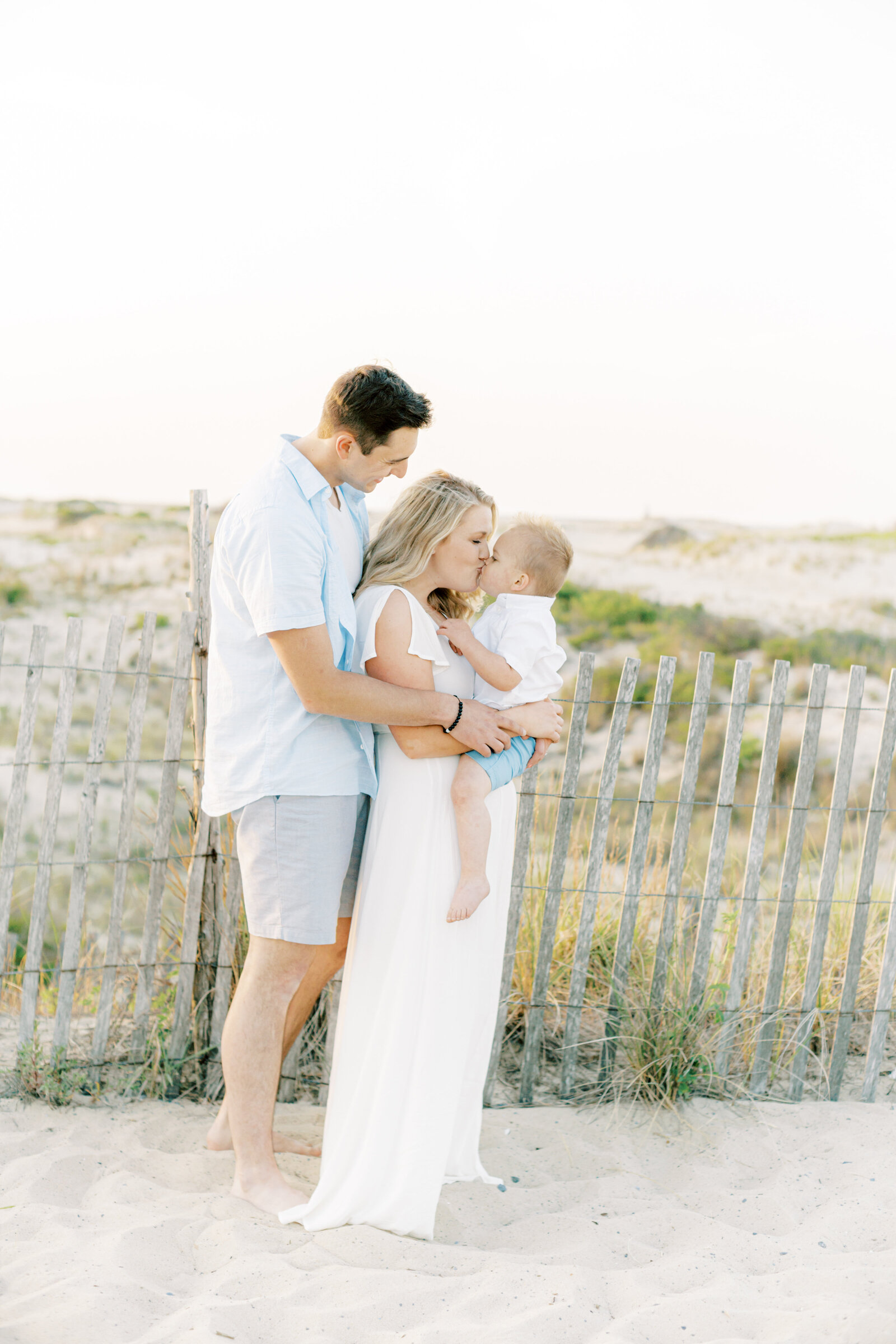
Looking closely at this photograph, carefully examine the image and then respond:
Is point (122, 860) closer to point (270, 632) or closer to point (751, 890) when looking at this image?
point (270, 632)

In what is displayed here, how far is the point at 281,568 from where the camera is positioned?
237 cm

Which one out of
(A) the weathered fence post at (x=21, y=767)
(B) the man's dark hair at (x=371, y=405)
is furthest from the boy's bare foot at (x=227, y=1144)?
(B) the man's dark hair at (x=371, y=405)

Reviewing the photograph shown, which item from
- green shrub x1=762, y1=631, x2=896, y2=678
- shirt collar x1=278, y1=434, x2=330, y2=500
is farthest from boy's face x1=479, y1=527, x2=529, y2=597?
green shrub x1=762, y1=631, x2=896, y2=678

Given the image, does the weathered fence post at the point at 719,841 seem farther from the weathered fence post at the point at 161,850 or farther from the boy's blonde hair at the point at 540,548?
the weathered fence post at the point at 161,850

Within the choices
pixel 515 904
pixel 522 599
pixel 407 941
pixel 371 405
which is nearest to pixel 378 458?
pixel 371 405

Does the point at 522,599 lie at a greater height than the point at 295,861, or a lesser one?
greater

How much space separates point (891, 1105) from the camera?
3410mm

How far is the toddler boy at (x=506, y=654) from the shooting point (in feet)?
8.38

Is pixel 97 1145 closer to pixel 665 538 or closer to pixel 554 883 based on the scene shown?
pixel 554 883

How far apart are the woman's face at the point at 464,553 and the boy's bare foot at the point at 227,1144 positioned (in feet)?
5.50

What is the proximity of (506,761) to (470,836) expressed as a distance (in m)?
0.22

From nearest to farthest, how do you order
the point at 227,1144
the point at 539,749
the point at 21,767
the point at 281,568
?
the point at 281,568, the point at 539,749, the point at 227,1144, the point at 21,767

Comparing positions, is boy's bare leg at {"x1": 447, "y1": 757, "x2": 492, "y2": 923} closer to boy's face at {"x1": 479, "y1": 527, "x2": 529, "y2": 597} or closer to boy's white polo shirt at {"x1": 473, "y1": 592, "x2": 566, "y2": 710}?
boy's white polo shirt at {"x1": 473, "y1": 592, "x2": 566, "y2": 710}

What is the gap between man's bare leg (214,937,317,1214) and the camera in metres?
2.59
